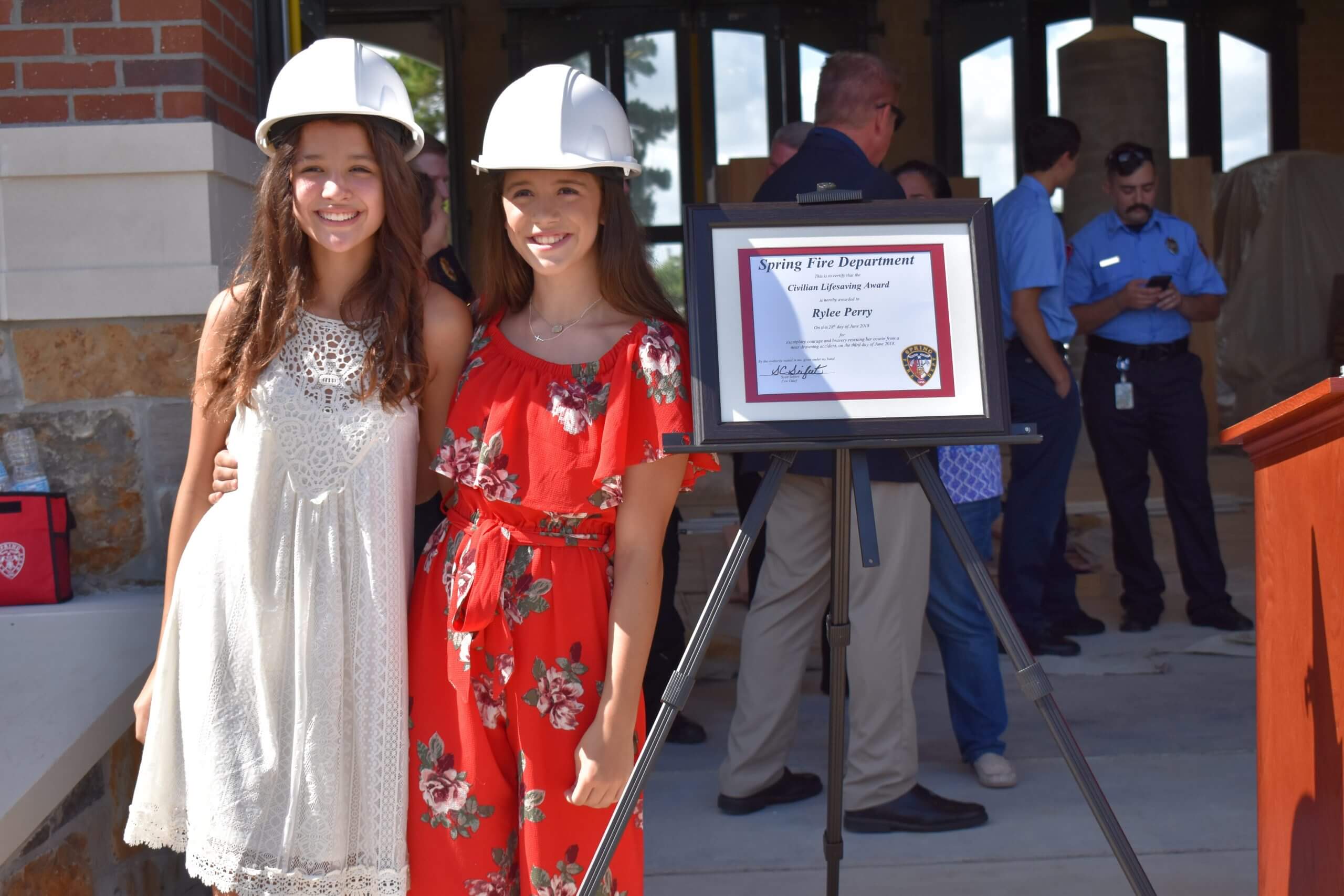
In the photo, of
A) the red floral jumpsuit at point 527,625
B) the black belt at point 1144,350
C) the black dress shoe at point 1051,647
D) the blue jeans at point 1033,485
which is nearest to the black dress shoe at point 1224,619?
the black dress shoe at point 1051,647

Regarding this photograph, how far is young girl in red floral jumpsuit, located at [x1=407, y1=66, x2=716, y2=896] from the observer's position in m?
2.08

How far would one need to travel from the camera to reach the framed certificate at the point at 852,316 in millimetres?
2168

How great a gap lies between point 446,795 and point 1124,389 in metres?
3.80

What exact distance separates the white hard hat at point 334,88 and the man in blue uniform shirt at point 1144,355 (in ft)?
11.9

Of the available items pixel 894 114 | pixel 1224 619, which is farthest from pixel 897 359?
pixel 1224 619

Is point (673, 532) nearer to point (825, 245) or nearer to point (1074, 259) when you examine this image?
point (825, 245)

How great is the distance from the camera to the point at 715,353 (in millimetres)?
2145

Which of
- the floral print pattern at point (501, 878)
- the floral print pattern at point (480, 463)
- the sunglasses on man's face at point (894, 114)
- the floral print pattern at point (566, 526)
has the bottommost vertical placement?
the floral print pattern at point (501, 878)

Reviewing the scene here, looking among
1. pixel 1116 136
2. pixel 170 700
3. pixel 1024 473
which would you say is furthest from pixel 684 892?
pixel 1116 136

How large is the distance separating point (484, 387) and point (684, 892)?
1.53 meters

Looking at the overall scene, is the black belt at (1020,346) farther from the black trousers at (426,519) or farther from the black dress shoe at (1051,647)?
the black trousers at (426,519)

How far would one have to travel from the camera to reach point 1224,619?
17.8 feet

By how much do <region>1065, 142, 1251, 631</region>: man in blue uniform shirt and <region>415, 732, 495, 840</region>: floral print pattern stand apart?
3.72 meters
